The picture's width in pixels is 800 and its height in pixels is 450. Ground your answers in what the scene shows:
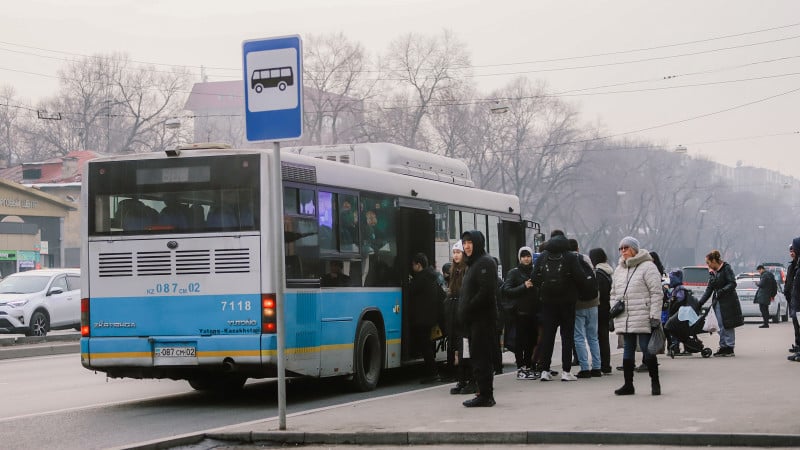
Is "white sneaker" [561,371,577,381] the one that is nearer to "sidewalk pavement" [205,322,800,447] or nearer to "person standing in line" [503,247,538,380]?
"sidewalk pavement" [205,322,800,447]

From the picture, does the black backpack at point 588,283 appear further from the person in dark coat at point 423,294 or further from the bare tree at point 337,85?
the bare tree at point 337,85

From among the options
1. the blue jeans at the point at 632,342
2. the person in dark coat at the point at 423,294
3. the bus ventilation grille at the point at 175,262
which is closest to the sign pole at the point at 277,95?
the bus ventilation grille at the point at 175,262

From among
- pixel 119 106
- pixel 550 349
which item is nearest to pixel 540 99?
pixel 119 106

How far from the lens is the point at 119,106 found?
91.7m

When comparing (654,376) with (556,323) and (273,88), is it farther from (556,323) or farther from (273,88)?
(273,88)

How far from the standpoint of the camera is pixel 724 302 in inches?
859

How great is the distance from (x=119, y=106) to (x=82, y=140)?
11.3 ft

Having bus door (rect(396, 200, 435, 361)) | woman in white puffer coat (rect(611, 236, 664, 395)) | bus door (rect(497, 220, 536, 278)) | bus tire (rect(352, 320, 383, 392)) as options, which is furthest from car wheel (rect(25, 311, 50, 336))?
woman in white puffer coat (rect(611, 236, 664, 395))

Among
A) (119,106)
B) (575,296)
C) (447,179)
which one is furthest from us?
(119,106)

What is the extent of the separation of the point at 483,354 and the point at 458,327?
242 cm

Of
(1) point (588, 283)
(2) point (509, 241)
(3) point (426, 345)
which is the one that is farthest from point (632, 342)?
(2) point (509, 241)

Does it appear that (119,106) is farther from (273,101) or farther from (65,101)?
(273,101)

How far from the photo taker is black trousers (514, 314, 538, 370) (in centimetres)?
1744

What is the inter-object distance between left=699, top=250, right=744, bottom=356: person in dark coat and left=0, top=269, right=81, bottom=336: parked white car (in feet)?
51.8
